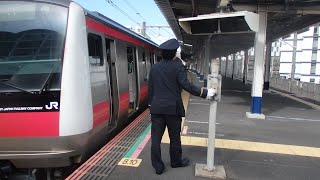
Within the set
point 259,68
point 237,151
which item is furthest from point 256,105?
point 237,151

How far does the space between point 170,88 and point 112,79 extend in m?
2.49

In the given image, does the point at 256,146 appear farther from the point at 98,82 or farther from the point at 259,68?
the point at 259,68

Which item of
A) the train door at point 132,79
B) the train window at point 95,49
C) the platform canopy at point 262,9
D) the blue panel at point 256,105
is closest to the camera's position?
the train window at point 95,49

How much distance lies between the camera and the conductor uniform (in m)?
4.76

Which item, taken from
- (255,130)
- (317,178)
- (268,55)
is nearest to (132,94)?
(255,130)

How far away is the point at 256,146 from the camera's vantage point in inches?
275

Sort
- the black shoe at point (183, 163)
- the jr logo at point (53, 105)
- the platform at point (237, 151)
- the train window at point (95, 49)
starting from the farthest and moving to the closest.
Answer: the train window at point (95, 49), the black shoe at point (183, 163), the platform at point (237, 151), the jr logo at point (53, 105)

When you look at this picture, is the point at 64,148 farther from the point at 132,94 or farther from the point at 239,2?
the point at 239,2

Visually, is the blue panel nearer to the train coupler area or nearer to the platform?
the platform

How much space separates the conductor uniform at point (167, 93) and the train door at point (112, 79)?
207 centimetres

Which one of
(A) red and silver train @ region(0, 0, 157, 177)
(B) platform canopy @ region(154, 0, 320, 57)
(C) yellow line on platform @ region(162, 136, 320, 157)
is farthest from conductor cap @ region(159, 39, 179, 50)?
(B) platform canopy @ region(154, 0, 320, 57)

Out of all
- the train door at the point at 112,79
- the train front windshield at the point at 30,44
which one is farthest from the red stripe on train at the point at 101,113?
the train front windshield at the point at 30,44

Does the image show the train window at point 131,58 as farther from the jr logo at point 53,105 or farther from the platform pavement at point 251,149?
the jr logo at point 53,105

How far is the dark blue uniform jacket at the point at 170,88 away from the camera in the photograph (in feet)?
15.6
